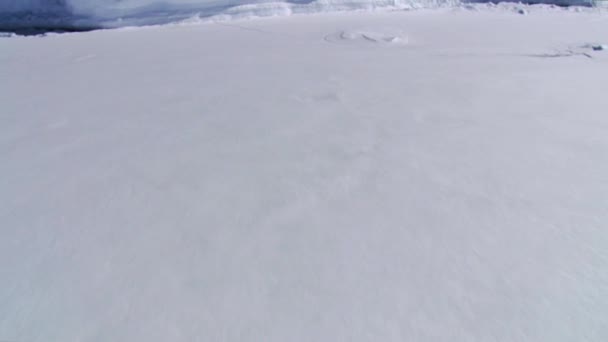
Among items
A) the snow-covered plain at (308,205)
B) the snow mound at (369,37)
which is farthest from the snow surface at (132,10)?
the snow-covered plain at (308,205)

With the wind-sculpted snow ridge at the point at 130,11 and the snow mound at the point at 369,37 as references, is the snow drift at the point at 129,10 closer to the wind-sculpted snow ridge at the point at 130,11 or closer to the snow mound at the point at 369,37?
the wind-sculpted snow ridge at the point at 130,11

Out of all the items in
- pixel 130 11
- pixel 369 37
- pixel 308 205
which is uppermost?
pixel 130 11

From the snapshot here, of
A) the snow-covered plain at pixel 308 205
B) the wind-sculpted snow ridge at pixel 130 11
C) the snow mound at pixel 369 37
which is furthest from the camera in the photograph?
the wind-sculpted snow ridge at pixel 130 11

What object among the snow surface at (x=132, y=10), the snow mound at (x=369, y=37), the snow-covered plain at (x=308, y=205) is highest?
the snow surface at (x=132, y=10)

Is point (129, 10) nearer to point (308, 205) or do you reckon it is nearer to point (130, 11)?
point (130, 11)

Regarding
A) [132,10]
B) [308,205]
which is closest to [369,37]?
[308,205]

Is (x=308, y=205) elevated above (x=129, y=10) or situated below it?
below

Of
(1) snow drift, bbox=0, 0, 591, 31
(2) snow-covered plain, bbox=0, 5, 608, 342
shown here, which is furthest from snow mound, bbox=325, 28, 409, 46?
(1) snow drift, bbox=0, 0, 591, 31

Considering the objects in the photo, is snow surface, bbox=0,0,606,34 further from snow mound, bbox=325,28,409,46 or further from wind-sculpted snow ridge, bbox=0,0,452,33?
snow mound, bbox=325,28,409,46

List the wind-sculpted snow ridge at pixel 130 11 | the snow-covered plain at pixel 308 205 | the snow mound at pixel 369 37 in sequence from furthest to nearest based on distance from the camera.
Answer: the wind-sculpted snow ridge at pixel 130 11 < the snow mound at pixel 369 37 < the snow-covered plain at pixel 308 205
